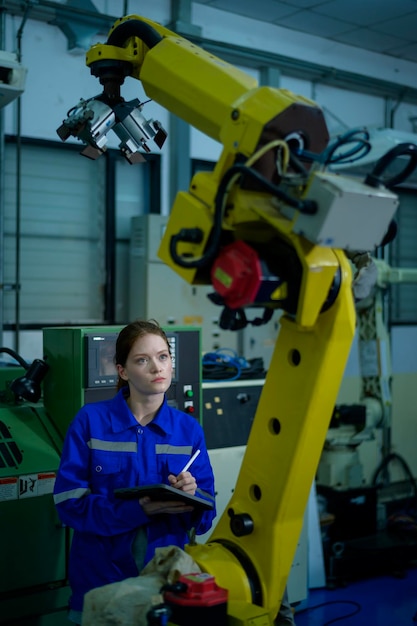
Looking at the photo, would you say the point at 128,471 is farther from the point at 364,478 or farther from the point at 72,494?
the point at 364,478

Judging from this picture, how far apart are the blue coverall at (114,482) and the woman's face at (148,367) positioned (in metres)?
0.07

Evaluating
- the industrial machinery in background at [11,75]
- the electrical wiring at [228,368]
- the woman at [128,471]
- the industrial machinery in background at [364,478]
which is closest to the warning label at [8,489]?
the woman at [128,471]

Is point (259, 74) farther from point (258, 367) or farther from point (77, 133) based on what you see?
point (77, 133)

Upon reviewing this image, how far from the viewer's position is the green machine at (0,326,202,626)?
291 cm

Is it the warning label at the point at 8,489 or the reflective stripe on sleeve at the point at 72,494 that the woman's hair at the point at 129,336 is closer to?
the reflective stripe on sleeve at the point at 72,494

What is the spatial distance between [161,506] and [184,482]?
4.1 inches

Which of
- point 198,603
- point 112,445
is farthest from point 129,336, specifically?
point 198,603

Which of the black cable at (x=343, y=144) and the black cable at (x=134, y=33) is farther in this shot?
the black cable at (x=134, y=33)

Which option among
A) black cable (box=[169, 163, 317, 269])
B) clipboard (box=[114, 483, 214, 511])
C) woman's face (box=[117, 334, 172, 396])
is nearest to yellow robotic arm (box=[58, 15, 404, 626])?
black cable (box=[169, 163, 317, 269])

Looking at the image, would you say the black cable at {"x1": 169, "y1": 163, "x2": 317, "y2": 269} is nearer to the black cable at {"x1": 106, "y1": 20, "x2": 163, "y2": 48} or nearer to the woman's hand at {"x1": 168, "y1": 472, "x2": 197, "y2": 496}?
the black cable at {"x1": 106, "y1": 20, "x2": 163, "y2": 48}

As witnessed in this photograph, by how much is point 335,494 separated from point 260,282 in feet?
11.8

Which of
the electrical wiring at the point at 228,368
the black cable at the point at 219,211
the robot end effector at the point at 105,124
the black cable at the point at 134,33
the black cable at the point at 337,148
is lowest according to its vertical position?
the electrical wiring at the point at 228,368

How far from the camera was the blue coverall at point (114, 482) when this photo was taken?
206 cm

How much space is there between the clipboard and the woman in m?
0.05
